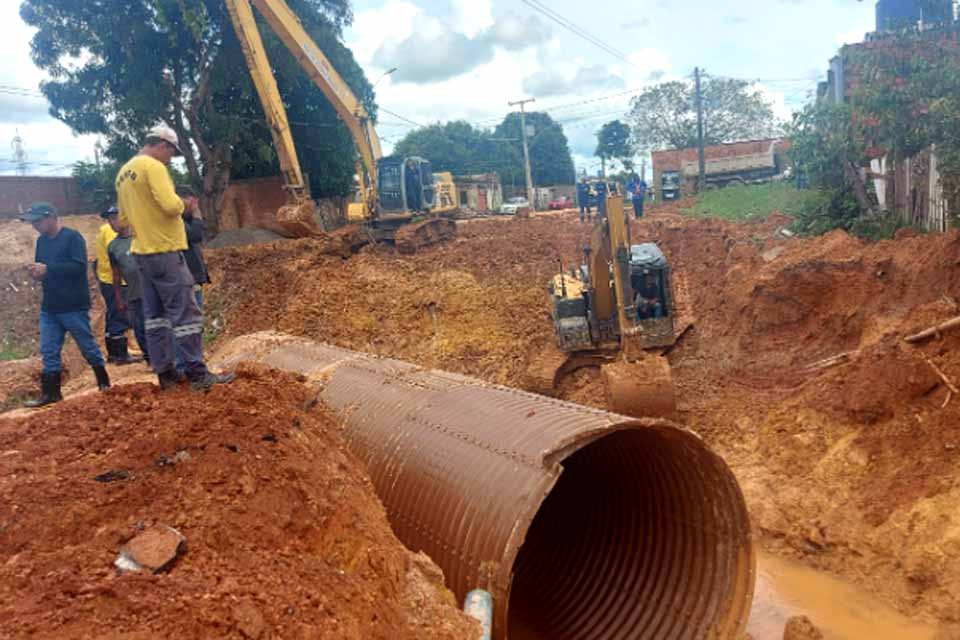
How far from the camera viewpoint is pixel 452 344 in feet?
51.6

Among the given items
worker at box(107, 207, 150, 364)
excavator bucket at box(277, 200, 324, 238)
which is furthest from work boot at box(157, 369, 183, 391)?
excavator bucket at box(277, 200, 324, 238)

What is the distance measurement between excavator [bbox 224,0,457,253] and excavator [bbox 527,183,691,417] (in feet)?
26.7

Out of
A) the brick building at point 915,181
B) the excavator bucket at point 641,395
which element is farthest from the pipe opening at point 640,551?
the brick building at point 915,181

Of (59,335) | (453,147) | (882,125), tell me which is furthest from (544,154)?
(59,335)

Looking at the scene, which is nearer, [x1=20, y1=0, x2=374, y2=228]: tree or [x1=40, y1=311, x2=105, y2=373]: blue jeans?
[x1=40, y1=311, x2=105, y2=373]: blue jeans

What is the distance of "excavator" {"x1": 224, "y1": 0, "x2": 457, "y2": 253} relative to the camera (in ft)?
59.8

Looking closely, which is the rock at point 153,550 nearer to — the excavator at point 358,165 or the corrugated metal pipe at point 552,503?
the corrugated metal pipe at point 552,503

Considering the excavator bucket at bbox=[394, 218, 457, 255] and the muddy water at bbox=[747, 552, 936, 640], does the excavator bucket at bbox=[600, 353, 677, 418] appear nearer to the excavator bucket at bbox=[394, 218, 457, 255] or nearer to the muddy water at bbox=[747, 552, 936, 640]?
the muddy water at bbox=[747, 552, 936, 640]

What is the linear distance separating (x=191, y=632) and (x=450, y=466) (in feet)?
8.42

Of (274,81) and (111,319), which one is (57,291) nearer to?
(111,319)

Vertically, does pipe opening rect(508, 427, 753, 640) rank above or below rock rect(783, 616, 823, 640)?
above

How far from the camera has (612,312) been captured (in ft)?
40.4

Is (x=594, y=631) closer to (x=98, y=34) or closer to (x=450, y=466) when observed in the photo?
(x=450, y=466)

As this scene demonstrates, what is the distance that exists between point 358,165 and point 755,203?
1451cm
